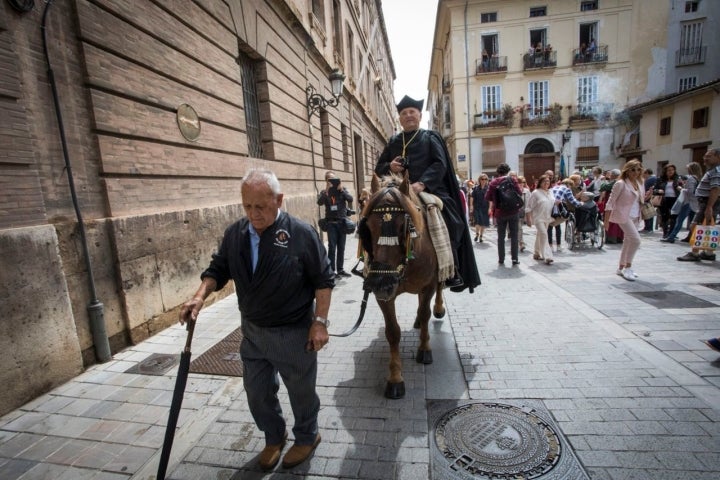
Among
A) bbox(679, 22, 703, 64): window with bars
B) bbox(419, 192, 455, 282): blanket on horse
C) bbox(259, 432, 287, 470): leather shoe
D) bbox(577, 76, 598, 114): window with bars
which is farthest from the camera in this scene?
bbox(577, 76, 598, 114): window with bars

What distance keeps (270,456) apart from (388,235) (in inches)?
70.3

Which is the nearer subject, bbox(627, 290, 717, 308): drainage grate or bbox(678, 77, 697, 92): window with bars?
bbox(627, 290, 717, 308): drainage grate

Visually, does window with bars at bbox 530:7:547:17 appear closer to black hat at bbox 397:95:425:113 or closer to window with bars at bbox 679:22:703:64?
window with bars at bbox 679:22:703:64

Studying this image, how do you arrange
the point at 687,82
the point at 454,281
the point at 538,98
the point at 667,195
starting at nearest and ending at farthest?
the point at 454,281 < the point at 667,195 < the point at 687,82 < the point at 538,98

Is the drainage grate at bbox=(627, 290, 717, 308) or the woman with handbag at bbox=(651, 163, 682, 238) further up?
the woman with handbag at bbox=(651, 163, 682, 238)

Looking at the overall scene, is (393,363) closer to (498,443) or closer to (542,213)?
(498,443)

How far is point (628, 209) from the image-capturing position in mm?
6285

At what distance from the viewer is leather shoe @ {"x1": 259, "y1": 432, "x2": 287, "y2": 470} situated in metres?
2.33

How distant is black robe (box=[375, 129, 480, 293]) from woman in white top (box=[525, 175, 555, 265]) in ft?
14.2

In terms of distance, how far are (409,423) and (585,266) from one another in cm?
651

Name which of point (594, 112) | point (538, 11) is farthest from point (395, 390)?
point (538, 11)

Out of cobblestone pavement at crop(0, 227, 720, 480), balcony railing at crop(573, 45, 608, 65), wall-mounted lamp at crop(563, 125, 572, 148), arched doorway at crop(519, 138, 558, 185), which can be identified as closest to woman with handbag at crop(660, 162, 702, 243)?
cobblestone pavement at crop(0, 227, 720, 480)

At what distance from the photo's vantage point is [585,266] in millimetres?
7383

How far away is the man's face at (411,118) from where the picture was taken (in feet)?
13.4
